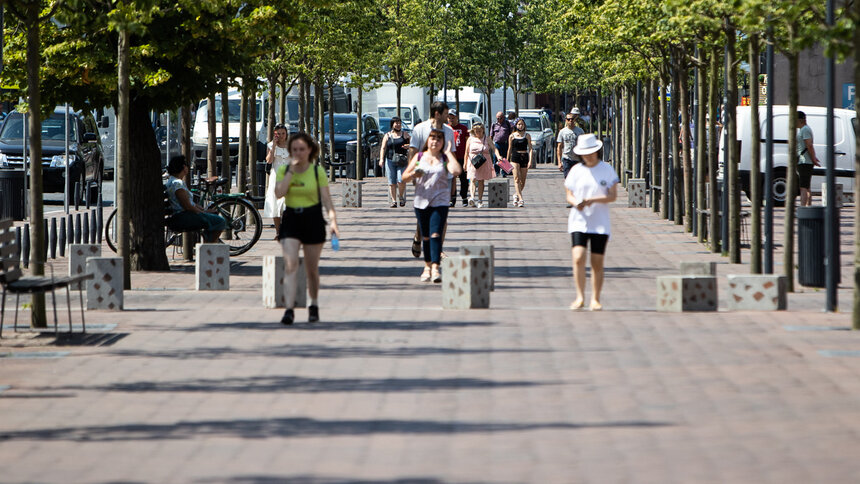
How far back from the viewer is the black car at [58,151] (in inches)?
1237

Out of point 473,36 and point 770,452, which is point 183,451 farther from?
point 473,36

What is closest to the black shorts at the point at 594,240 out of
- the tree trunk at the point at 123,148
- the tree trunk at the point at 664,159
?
the tree trunk at the point at 123,148

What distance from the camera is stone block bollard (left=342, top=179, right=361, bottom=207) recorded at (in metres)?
31.2

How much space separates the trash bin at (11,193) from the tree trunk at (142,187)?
29.2 ft

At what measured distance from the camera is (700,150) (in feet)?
→ 71.5

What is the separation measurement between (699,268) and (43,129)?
22675mm

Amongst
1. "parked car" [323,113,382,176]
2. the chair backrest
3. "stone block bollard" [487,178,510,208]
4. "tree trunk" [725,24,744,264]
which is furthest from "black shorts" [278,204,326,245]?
"parked car" [323,113,382,176]

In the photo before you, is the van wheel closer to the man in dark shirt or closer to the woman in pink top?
the woman in pink top

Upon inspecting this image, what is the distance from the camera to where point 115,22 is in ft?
40.0

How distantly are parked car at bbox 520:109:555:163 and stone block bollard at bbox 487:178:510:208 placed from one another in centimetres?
2615

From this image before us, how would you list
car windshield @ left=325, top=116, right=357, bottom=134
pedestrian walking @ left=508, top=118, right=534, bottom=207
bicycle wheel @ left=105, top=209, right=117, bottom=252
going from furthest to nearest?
car windshield @ left=325, top=116, right=357, bottom=134, pedestrian walking @ left=508, top=118, right=534, bottom=207, bicycle wheel @ left=105, top=209, right=117, bottom=252

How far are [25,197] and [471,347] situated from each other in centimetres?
1660

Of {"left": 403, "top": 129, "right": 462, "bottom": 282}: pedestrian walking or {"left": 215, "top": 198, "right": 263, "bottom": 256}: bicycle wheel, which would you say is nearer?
{"left": 403, "top": 129, "right": 462, "bottom": 282}: pedestrian walking

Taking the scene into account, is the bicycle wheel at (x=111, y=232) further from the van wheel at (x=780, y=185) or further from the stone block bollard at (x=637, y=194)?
the van wheel at (x=780, y=185)
